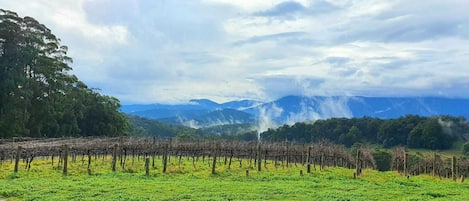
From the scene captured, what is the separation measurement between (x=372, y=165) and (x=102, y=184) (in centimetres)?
4941

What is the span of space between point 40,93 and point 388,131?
268 ft

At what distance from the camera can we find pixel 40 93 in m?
63.9

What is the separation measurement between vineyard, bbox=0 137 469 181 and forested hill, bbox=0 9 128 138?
8731 millimetres

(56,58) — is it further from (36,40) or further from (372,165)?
(372,165)

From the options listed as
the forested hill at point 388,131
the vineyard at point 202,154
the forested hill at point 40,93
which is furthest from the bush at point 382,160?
the forested hill at point 40,93

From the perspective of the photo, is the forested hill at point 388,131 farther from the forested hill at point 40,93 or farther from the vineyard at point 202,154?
the vineyard at point 202,154

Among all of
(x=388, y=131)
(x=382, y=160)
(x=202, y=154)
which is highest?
(x=388, y=131)

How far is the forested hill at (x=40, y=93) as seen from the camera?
57.5m

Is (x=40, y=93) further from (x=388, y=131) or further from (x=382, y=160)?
(x=388, y=131)

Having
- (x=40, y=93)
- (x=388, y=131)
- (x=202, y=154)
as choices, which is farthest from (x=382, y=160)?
(x=40, y=93)

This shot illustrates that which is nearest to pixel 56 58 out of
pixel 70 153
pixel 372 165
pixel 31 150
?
pixel 70 153

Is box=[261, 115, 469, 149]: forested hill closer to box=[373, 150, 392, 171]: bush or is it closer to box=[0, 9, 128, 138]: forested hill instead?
box=[373, 150, 392, 171]: bush

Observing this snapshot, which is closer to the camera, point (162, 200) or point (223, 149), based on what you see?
point (162, 200)

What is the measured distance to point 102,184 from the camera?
2583 cm
